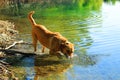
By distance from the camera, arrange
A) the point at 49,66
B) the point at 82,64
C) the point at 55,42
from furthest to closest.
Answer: the point at 55,42 → the point at 82,64 → the point at 49,66

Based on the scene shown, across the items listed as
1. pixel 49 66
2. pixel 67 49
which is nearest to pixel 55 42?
pixel 67 49

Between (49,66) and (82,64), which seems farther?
(82,64)

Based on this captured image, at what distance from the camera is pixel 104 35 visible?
1562 cm

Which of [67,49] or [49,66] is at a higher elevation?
[67,49]

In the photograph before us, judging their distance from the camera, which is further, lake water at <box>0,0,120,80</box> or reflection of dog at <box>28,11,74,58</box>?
reflection of dog at <box>28,11,74,58</box>

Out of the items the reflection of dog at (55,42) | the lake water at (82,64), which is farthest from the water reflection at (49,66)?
the reflection of dog at (55,42)

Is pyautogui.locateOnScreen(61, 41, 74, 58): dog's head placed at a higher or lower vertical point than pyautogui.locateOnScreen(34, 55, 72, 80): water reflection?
higher

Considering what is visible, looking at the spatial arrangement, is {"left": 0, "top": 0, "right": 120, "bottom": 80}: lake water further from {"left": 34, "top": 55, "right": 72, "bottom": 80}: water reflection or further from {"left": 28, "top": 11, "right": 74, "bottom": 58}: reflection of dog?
{"left": 28, "top": 11, "right": 74, "bottom": 58}: reflection of dog

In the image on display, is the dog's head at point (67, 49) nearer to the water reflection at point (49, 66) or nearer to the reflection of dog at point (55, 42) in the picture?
the reflection of dog at point (55, 42)

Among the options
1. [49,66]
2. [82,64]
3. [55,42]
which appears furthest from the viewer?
[55,42]

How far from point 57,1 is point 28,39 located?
890 inches

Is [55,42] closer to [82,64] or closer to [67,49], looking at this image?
[67,49]

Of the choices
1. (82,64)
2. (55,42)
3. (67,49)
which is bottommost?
(82,64)

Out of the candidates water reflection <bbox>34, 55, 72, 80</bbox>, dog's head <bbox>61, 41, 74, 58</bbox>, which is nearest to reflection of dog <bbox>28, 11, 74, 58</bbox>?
dog's head <bbox>61, 41, 74, 58</bbox>
